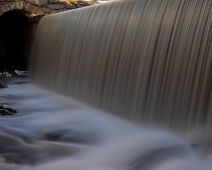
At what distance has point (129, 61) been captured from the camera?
329 centimetres

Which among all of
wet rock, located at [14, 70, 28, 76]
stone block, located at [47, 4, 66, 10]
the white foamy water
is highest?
stone block, located at [47, 4, 66, 10]

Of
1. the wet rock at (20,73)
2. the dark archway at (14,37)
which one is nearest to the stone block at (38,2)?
the dark archway at (14,37)

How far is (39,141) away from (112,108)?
1.04 metres

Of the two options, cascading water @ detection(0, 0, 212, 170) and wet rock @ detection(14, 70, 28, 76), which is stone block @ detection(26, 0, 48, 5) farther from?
cascading water @ detection(0, 0, 212, 170)

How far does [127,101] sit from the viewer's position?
124 inches

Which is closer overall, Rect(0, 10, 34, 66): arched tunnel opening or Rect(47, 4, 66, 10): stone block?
Rect(47, 4, 66, 10): stone block

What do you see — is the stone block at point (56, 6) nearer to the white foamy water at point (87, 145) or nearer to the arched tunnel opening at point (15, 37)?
the arched tunnel opening at point (15, 37)

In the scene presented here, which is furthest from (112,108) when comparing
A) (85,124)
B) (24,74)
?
(24,74)

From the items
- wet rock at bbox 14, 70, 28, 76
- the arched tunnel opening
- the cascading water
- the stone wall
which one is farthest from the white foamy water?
the arched tunnel opening

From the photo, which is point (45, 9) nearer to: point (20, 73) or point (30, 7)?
point (30, 7)

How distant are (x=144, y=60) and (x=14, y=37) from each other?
765 centimetres

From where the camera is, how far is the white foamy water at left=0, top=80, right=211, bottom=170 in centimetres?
207

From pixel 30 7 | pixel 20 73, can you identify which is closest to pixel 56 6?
pixel 30 7

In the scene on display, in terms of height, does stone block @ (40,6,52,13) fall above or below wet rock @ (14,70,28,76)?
above
